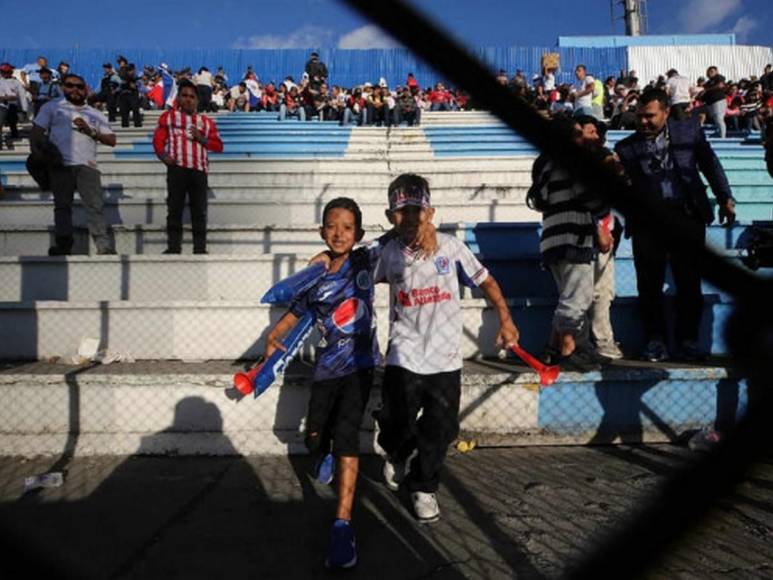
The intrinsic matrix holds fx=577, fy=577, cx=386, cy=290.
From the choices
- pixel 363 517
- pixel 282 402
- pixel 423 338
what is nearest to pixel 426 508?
pixel 363 517

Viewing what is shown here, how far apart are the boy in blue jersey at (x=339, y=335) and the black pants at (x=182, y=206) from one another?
8.36ft

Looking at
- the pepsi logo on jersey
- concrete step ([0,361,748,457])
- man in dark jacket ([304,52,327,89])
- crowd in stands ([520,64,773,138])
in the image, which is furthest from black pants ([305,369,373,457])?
man in dark jacket ([304,52,327,89])

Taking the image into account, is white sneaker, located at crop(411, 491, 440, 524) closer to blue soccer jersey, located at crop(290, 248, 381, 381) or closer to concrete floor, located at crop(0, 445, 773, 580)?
concrete floor, located at crop(0, 445, 773, 580)

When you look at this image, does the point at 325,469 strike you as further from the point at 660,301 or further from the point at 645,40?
the point at 645,40

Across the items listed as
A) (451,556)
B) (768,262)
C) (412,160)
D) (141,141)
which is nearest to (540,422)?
(451,556)

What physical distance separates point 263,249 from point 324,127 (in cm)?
757

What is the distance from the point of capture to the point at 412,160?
8.31 meters

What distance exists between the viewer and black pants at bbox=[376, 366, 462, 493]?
271 cm

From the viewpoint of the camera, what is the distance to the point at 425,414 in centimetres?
277

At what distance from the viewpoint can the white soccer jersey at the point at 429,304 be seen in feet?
8.96

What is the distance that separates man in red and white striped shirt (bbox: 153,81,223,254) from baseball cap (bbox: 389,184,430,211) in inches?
114

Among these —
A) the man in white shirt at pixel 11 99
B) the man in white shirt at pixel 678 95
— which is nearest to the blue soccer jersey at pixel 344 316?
the man in white shirt at pixel 678 95

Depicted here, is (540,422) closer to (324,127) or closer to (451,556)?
(451,556)

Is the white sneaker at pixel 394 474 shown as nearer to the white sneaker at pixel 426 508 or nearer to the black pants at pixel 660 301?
the white sneaker at pixel 426 508
